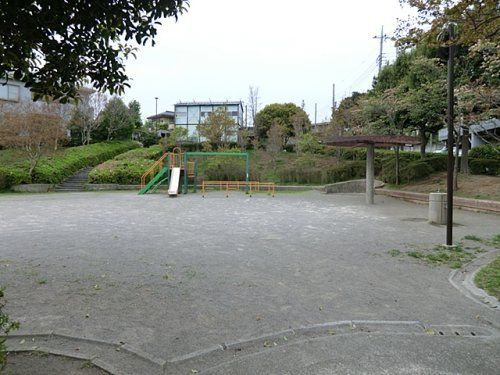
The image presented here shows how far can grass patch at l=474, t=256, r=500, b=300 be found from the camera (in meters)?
4.87

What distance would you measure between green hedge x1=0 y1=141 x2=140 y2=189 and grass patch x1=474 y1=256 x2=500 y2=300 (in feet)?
78.8

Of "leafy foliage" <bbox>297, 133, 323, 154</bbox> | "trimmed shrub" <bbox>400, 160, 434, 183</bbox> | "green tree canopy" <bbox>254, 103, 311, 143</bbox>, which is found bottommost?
"trimmed shrub" <bbox>400, 160, 434, 183</bbox>

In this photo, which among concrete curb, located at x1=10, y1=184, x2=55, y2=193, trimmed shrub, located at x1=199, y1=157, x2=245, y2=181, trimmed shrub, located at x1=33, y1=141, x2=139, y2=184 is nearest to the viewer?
concrete curb, located at x1=10, y1=184, x2=55, y2=193

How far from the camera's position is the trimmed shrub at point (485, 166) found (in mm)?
18453

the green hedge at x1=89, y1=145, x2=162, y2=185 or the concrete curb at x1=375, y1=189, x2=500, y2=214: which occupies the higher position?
the green hedge at x1=89, y1=145, x2=162, y2=185

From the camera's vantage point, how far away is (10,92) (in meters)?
32.6

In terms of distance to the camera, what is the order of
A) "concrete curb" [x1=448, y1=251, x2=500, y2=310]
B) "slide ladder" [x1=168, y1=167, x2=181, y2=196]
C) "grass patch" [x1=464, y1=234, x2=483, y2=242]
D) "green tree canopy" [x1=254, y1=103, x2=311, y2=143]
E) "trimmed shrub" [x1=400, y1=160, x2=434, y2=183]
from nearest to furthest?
"concrete curb" [x1=448, y1=251, x2=500, y2=310], "grass patch" [x1=464, y1=234, x2=483, y2=242], "trimmed shrub" [x1=400, y1=160, x2=434, y2=183], "slide ladder" [x1=168, y1=167, x2=181, y2=196], "green tree canopy" [x1=254, y1=103, x2=311, y2=143]

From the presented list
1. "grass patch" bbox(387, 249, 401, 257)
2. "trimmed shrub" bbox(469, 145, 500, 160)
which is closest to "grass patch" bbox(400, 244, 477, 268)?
"grass patch" bbox(387, 249, 401, 257)

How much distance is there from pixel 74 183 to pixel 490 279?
2497cm

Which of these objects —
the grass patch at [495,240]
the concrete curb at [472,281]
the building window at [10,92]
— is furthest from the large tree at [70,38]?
the building window at [10,92]

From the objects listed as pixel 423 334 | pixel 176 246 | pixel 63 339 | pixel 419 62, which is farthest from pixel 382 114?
pixel 63 339

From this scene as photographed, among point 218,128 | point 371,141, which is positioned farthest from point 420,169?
point 218,128

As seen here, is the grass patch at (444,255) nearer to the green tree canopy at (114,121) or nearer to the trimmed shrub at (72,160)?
the trimmed shrub at (72,160)

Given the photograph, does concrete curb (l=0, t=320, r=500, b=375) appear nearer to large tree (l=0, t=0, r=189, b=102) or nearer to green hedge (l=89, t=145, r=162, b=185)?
large tree (l=0, t=0, r=189, b=102)
